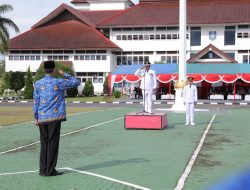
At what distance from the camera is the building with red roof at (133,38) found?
58.7m

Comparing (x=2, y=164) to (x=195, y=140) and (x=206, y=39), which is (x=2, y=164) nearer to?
(x=195, y=140)

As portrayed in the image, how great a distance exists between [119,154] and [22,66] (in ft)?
177

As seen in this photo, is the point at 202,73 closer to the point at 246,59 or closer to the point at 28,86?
the point at 28,86

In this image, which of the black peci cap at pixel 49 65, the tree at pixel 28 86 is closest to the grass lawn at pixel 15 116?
the black peci cap at pixel 49 65

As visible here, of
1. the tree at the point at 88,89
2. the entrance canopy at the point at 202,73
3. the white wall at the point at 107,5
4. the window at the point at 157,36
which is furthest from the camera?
the white wall at the point at 107,5

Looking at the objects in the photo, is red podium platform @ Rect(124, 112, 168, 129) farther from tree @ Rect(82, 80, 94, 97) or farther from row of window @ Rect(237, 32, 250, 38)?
row of window @ Rect(237, 32, 250, 38)

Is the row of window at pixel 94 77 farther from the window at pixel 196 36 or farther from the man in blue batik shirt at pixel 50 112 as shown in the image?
the man in blue batik shirt at pixel 50 112

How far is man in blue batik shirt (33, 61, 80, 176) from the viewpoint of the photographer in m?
7.29

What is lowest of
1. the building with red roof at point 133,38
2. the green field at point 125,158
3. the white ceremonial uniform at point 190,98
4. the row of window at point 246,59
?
the green field at point 125,158

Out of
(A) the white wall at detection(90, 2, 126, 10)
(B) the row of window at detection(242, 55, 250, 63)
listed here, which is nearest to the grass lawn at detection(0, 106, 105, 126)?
(B) the row of window at detection(242, 55, 250, 63)

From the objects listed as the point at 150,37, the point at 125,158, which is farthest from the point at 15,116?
the point at 150,37

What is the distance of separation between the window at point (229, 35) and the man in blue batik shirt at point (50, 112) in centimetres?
5358

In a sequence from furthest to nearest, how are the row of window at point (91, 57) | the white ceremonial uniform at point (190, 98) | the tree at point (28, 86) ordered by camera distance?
the row of window at point (91, 57) → the tree at point (28, 86) → the white ceremonial uniform at point (190, 98)

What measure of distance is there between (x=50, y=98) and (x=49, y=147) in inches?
30.5
